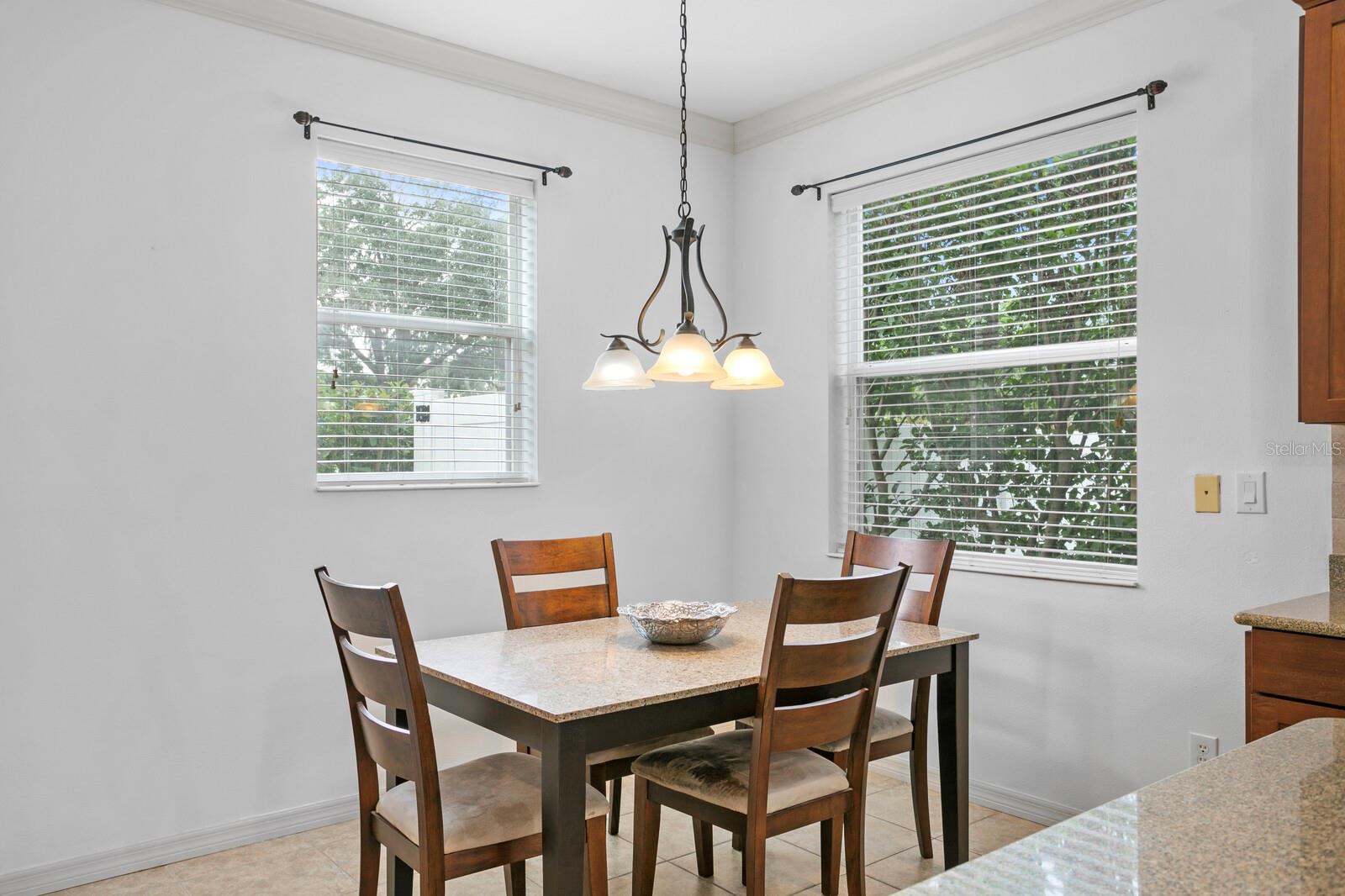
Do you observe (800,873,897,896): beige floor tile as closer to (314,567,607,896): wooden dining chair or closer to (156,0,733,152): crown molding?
(314,567,607,896): wooden dining chair

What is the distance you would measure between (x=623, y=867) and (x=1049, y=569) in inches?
64.5

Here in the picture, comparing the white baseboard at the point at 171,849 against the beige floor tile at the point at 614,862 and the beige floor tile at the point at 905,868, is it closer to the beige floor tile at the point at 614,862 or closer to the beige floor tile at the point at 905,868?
the beige floor tile at the point at 614,862

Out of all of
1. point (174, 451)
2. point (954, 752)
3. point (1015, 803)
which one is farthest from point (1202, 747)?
point (174, 451)

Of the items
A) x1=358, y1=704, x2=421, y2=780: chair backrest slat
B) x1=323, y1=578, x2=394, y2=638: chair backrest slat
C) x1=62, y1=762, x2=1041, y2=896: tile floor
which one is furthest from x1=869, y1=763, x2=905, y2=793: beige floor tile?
x1=323, y1=578, x2=394, y2=638: chair backrest slat

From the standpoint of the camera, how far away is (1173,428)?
9.16 feet

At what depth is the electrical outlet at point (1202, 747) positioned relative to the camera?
267 cm

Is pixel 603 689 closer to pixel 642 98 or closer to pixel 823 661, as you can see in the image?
pixel 823 661

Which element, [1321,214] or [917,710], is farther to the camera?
[917,710]

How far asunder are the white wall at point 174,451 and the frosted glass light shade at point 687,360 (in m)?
1.38

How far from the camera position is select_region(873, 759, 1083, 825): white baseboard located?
306 cm

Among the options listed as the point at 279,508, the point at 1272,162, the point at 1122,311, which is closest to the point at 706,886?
the point at 279,508

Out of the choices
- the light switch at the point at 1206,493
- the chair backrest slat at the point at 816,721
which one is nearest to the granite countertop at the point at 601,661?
the chair backrest slat at the point at 816,721

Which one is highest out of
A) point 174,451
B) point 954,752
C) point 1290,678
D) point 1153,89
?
point 1153,89

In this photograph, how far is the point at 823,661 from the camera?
6.61ft
